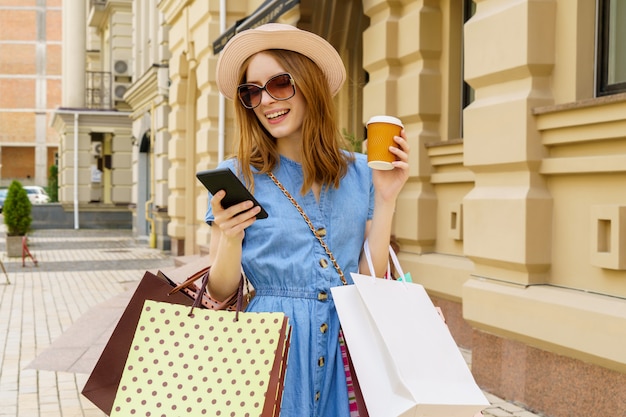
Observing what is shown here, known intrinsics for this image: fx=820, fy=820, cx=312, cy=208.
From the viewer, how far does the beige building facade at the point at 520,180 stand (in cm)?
457

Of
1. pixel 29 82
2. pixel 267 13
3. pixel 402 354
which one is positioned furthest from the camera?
pixel 29 82

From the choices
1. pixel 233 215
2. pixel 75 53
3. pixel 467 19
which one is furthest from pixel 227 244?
pixel 75 53

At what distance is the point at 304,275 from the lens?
216 cm

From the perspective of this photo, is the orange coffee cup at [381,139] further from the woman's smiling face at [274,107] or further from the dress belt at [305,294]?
the dress belt at [305,294]

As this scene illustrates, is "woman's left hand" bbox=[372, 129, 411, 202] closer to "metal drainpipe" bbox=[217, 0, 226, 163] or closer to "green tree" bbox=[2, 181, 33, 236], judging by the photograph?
"metal drainpipe" bbox=[217, 0, 226, 163]

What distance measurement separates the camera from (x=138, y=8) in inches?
930

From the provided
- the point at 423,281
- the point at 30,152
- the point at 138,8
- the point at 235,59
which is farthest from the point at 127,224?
the point at 30,152

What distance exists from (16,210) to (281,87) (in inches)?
684

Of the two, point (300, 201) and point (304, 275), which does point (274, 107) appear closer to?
point (300, 201)

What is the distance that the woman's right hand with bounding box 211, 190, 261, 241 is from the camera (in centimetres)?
197

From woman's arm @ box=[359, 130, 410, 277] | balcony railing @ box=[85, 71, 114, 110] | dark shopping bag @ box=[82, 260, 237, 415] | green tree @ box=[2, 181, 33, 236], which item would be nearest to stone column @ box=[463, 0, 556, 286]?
woman's arm @ box=[359, 130, 410, 277]

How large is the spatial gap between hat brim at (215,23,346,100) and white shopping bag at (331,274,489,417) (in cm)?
67

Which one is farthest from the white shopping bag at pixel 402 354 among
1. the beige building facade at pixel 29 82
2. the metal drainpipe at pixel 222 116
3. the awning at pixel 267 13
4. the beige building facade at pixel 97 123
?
the beige building facade at pixel 29 82

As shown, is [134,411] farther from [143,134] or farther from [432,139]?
[143,134]
